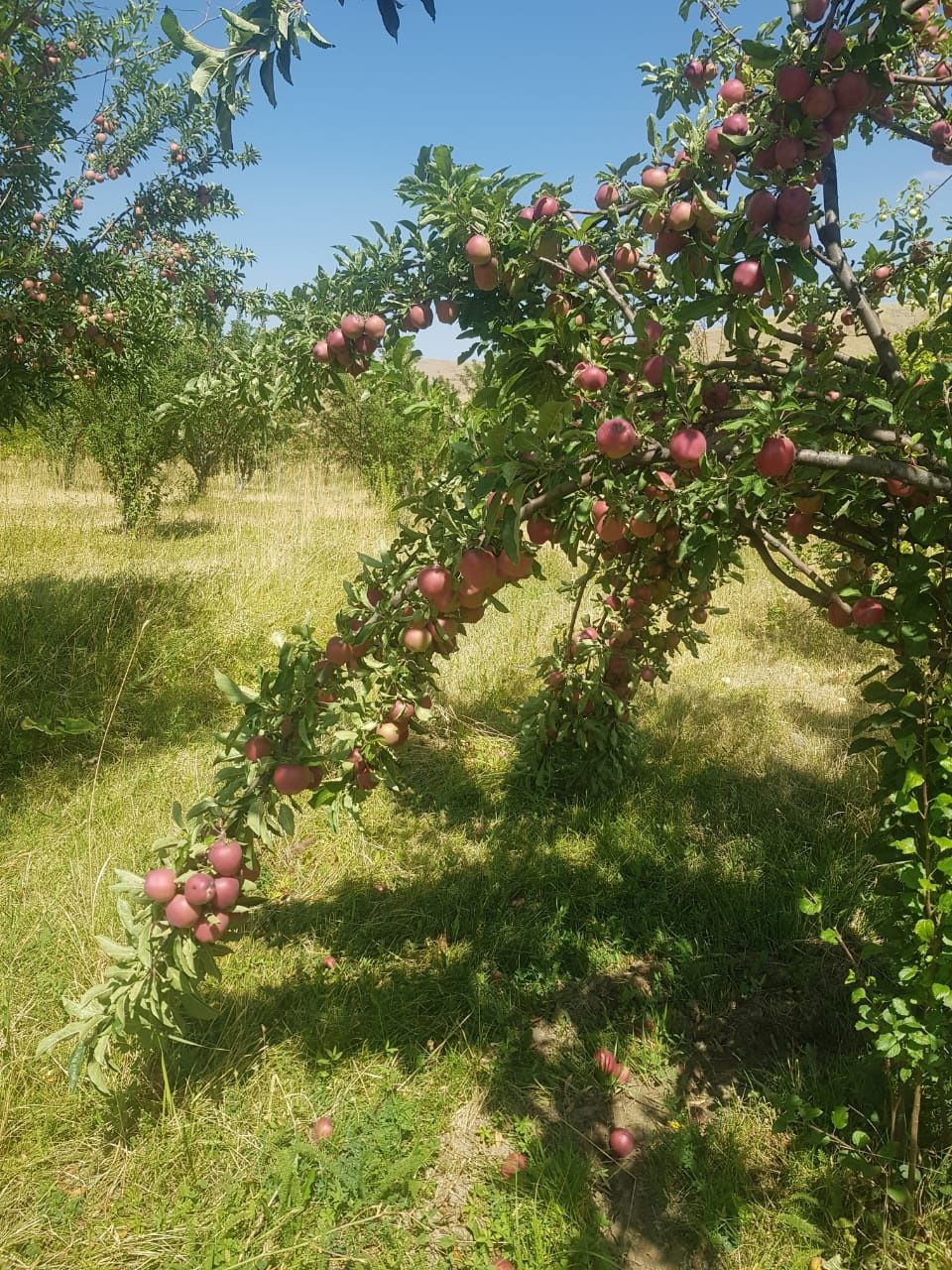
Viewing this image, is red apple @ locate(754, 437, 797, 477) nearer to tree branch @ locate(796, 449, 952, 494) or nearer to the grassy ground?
tree branch @ locate(796, 449, 952, 494)

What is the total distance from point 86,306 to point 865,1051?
16.4 ft

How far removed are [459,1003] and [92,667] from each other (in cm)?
328

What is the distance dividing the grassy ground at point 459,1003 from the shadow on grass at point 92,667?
24 millimetres

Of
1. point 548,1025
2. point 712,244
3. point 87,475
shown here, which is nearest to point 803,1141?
point 548,1025

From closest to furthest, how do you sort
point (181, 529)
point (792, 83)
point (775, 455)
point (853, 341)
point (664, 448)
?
point (792, 83) < point (775, 455) < point (664, 448) < point (181, 529) < point (853, 341)

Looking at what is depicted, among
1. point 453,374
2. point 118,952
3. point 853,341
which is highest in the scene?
point 453,374

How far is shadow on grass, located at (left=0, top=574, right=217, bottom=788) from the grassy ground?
24 millimetres

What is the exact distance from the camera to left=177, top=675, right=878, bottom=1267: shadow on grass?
2.00 meters

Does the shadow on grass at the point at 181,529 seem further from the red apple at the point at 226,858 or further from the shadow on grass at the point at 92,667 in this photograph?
the red apple at the point at 226,858

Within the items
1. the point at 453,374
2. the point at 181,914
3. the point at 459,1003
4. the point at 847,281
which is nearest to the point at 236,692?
the point at 181,914

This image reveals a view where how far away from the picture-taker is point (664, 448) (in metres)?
1.50

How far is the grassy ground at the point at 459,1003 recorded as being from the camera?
177cm

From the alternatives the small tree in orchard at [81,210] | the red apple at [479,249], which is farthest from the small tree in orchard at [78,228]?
the red apple at [479,249]

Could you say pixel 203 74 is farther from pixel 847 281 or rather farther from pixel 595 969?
pixel 595 969
